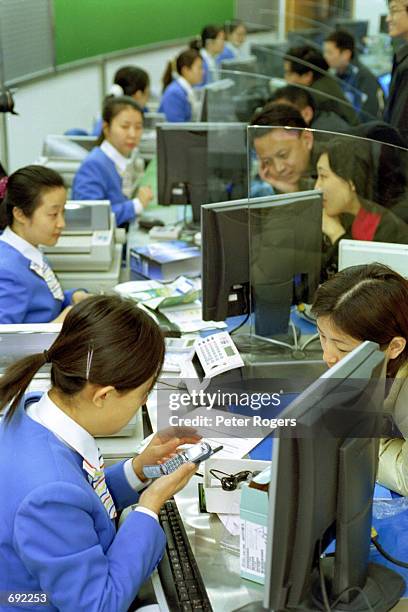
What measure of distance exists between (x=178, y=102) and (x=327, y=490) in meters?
5.89

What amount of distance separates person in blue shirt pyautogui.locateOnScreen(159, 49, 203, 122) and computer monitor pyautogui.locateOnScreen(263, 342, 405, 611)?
216 inches

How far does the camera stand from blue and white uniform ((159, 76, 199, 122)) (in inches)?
272

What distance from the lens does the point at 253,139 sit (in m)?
3.08

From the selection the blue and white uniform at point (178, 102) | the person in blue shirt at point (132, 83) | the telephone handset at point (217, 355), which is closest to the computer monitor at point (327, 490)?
the telephone handset at point (217, 355)

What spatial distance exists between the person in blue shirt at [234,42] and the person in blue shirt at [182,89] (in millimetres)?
1205

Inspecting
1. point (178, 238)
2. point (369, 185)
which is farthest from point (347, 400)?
point (178, 238)

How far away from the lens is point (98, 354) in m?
1.56

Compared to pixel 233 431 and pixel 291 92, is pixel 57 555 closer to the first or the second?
pixel 233 431

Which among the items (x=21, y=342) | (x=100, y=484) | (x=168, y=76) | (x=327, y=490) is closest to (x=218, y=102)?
(x=168, y=76)

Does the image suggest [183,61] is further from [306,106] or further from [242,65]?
[306,106]

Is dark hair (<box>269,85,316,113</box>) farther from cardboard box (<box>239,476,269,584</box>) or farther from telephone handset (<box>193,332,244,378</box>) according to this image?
cardboard box (<box>239,476,269,584</box>)

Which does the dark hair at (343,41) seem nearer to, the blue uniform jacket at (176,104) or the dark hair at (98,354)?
the blue uniform jacket at (176,104)

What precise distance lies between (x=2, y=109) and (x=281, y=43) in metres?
4.83

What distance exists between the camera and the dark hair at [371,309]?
1.97 m
